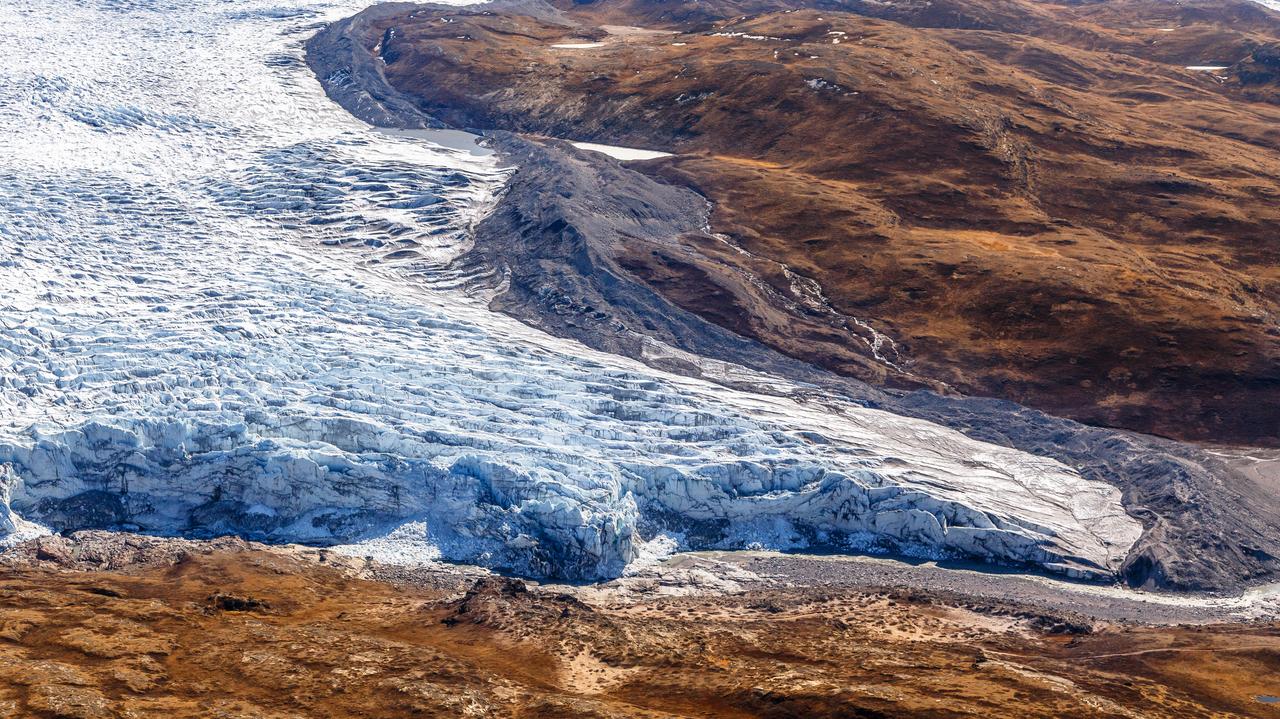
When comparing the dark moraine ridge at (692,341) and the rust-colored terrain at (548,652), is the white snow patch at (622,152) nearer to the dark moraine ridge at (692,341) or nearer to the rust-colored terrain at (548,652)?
the dark moraine ridge at (692,341)

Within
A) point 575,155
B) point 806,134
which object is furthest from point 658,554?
point 806,134

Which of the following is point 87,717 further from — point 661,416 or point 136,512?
point 661,416

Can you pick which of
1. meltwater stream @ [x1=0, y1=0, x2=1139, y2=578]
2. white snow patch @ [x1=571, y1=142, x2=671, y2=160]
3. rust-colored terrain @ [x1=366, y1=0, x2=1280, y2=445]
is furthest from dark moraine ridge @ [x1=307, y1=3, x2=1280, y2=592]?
white snow patch @ [x1=571, y1=142, x2=671, y2=160]

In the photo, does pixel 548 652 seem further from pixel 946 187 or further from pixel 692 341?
pixel 946 187

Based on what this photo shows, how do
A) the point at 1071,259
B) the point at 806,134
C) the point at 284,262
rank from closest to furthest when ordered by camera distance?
the point at 284,262 < the point at 1071,259 < the point at 806,134

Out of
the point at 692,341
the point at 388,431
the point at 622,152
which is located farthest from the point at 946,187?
the point at 388,431

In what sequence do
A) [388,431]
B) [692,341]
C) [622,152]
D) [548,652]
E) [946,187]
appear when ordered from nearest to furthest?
1. [548,652]
2. [388,431]
3. [692,341]
4. [946,187]
5. [622,152]
